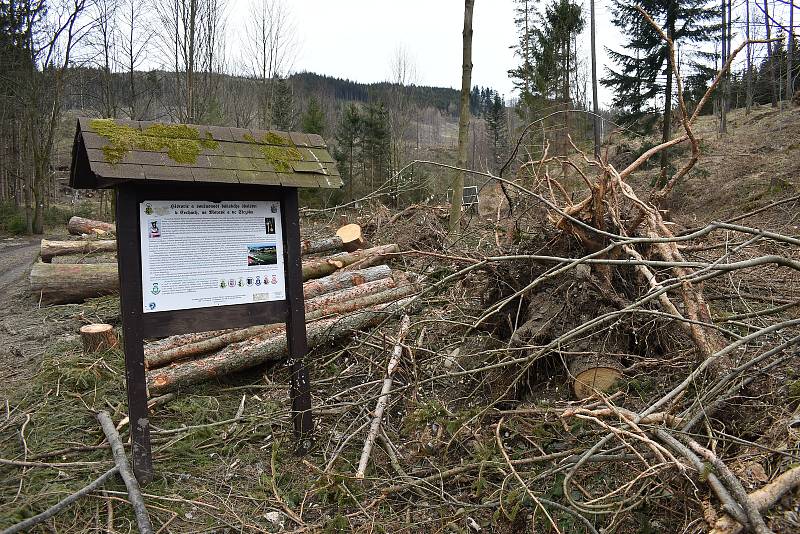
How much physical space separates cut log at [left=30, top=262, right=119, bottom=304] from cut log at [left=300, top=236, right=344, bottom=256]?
3.19 metres

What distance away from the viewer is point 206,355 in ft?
18.5

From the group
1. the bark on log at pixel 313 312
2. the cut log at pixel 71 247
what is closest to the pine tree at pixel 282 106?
the cut log at pixel 71 247

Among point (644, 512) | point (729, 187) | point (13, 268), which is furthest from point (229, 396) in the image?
point (729, 187)

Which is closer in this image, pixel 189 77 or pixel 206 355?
pixel 206 355

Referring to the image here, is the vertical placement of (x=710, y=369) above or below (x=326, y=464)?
above

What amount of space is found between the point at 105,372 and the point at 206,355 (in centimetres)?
98

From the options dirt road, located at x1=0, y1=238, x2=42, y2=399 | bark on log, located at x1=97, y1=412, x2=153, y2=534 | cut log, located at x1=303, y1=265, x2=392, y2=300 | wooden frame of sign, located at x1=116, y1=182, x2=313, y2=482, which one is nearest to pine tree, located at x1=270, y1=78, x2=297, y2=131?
dirt road, located at x1=0, y1=238, x2=42, y2=399

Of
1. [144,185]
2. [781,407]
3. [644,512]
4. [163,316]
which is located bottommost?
[644,512]

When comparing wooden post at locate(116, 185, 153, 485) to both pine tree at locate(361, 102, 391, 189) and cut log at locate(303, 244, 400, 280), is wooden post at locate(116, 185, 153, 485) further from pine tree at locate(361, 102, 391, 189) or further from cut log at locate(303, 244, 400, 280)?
pine tree at locate(361, 102, 391, 189)

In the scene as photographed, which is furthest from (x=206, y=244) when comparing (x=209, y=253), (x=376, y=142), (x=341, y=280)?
(x=376, y=142)

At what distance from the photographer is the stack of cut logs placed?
5.24m

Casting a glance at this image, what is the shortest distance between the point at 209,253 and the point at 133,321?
2.32 feet

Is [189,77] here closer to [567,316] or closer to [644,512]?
[567,316]

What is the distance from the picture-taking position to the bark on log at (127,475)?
315 cm
